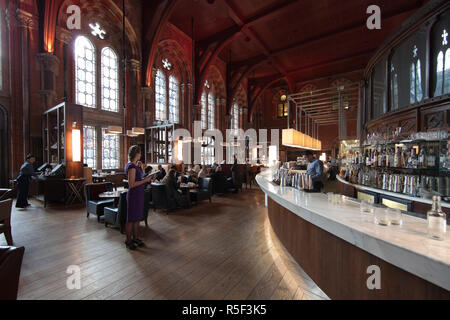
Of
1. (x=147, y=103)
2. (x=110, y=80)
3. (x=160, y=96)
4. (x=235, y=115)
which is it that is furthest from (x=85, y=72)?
(x=235, y=115)

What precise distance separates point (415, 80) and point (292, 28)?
376 inches

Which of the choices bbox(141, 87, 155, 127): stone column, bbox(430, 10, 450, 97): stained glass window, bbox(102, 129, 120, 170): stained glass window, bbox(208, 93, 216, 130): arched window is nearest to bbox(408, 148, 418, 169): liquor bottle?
bbox(430, 10, 450, 97): stained glass window

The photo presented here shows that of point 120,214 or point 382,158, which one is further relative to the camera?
point 120,214

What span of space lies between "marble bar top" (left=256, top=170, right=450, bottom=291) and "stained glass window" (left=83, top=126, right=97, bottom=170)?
869cm

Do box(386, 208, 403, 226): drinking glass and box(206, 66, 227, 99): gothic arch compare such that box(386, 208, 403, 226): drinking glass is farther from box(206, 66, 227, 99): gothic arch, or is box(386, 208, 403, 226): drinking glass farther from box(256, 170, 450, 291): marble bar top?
box(206, 66, 227, 99): gothic arch

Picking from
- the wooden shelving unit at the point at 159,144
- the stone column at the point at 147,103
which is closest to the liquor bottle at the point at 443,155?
the wooden shelving unit at the point at 159,144

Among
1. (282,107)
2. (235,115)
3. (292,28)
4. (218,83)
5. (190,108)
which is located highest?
(292,28)

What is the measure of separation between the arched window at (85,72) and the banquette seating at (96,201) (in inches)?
191

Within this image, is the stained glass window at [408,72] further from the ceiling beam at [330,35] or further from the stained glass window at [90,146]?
the stained glass window at [90,146]

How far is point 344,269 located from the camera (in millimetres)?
1521

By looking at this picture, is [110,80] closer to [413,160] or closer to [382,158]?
[382,158]

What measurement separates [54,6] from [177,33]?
6.04 metres
